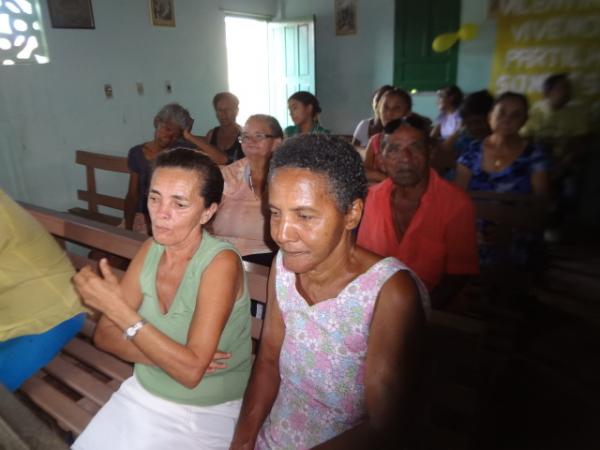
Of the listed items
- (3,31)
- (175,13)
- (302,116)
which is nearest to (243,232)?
(302,116)

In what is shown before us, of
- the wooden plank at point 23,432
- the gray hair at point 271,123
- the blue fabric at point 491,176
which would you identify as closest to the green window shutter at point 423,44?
the blue fabric at point 491,176

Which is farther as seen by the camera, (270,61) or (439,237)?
(270,61)

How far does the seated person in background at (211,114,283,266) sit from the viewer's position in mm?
2455

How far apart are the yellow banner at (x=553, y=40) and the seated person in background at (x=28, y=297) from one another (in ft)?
5.92

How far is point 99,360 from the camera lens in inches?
75.9

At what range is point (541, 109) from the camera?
2.64ft

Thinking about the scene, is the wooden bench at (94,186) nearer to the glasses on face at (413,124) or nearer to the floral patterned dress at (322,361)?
the glasses on face at (413,124)

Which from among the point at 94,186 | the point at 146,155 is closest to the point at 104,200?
the point at 94,186

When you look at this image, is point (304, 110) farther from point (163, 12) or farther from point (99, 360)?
point (163, 12)

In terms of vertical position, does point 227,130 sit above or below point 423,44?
below

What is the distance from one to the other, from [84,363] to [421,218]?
66.9 inches

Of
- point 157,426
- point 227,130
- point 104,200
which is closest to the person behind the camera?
point 157,426

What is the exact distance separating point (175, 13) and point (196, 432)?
19.4 ft

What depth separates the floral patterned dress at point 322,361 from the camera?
113 centimetres
